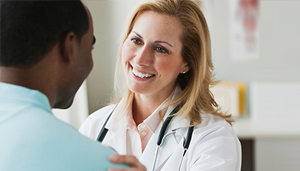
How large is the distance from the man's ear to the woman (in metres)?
0.61

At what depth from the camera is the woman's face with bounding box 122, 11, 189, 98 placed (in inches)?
45.9

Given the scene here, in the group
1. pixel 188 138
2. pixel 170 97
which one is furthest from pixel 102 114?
pixel 188 138

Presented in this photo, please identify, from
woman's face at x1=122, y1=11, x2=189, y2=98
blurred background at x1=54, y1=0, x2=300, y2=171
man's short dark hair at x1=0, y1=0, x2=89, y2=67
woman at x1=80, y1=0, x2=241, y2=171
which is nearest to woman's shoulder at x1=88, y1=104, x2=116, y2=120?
woman at x1=80, y1=0, x2=241, y2=171

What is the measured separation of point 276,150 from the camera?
7.87 feet

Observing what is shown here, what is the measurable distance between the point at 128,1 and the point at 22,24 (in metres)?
1.64

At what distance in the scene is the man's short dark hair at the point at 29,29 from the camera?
0.52 metres

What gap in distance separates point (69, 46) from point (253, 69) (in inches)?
92.5

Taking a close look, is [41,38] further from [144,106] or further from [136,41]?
[144,106]

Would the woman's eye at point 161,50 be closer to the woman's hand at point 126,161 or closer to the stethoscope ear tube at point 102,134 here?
the stethoscope ear tube at point 102,134

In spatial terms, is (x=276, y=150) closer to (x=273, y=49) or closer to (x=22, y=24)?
(x=273, y=49)

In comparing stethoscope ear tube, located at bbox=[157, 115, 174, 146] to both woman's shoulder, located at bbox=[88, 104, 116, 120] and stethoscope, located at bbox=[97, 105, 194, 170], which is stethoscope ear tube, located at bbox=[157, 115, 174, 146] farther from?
woman's shoulder, located at bbox=[88, 104, 116, 120]

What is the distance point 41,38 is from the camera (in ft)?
1.72

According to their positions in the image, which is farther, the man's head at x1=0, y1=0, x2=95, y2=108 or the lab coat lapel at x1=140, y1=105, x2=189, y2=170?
the lab coat lapel at x1=140, y1=105, x2=189, y2=170

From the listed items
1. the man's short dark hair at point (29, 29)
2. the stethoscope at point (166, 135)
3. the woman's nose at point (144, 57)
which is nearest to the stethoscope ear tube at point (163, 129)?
the stethoscope at point (166, 135)
